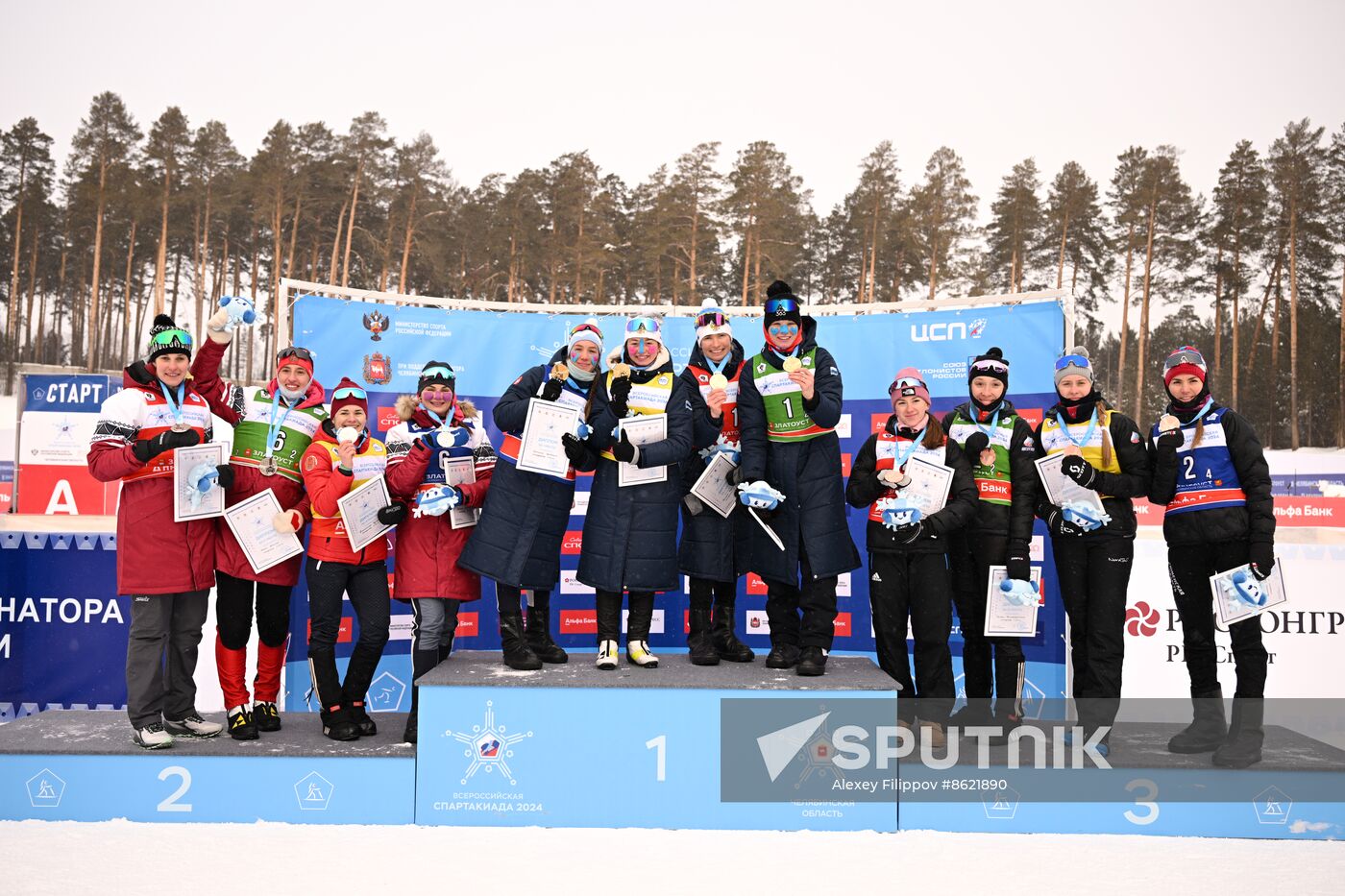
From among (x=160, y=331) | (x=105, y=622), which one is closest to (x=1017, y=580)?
(x=160, y=331)

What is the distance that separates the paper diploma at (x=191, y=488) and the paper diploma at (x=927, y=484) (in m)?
3.23

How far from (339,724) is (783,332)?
9.19 ft

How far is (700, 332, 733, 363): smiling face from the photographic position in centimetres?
495

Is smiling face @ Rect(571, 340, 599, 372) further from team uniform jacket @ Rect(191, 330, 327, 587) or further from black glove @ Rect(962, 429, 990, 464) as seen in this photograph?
black glove @ Rect(962, 429, 990, 464)

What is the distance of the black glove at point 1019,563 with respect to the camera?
4395mm

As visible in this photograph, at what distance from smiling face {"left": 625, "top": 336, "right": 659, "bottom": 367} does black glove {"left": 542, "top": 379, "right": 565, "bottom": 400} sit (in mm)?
389

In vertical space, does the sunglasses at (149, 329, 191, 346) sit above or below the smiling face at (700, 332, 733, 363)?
below

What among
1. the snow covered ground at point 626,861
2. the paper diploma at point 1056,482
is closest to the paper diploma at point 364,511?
the snow covered ground at point 626,861

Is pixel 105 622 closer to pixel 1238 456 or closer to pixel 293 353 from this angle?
pixel 293 353

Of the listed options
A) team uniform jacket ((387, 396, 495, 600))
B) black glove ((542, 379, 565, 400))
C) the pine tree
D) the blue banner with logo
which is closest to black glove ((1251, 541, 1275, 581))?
the blue banner with logo

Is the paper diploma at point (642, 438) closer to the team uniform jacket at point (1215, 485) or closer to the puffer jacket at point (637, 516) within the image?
the puffer jacket at point (637, 516)

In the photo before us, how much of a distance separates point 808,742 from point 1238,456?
2.47 m

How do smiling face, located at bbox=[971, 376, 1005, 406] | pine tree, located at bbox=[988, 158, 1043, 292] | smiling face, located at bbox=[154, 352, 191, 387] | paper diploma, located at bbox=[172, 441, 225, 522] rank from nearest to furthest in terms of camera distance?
1. paper diploma, located at bbox=[172, 441, 225, 522]
2. smiling face, located at bbox=[154, 352, 191, 387]
3. smiling face, located at bbox=[971, 376, 1005, 406]
4. pine tree, located at bbox=[988, 158, 1043, 292]

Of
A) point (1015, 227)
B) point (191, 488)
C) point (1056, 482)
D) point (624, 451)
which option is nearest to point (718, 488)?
point (624, 451)
